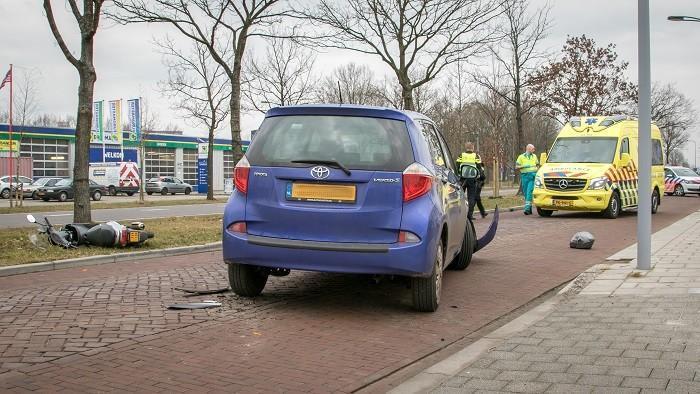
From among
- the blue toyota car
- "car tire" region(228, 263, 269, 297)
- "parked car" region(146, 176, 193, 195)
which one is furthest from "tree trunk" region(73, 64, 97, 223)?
"parked car" region(146, 176, 193, 195)

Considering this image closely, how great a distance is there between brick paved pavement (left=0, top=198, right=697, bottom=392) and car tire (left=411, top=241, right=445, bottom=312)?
0.10m

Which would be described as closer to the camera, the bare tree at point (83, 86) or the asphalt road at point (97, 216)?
the bare tree at point (83, 86)

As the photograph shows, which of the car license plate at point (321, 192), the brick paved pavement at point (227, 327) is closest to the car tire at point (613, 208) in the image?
the brick paved pavement at point (227, 327)

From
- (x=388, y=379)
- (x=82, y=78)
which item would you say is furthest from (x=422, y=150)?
(x=82, y=78)

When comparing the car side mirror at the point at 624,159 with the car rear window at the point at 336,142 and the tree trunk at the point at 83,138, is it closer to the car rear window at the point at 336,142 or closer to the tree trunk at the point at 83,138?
the tree trunk at the point at 83,138

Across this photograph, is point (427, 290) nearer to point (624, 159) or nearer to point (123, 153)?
point (624, 159)

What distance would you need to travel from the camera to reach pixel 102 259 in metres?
9.16

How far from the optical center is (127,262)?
933 centimetres

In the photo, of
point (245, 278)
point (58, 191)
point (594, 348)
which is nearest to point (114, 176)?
point (58, 191)

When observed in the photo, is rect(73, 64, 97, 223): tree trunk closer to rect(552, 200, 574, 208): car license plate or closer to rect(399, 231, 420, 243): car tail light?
rect(399, 231, 420, 243): car tail light

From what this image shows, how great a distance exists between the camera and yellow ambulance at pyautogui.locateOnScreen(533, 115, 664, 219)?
55.1 feet

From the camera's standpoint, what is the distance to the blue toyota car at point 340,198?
219 inches

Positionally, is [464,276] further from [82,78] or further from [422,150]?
[82,78]

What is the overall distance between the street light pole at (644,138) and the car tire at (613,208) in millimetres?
9440
